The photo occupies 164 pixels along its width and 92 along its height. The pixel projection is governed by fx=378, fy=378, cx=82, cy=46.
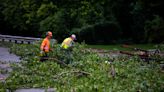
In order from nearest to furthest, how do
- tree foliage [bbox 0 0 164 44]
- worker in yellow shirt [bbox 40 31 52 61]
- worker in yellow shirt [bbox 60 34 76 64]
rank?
worker in yellow shirt [bbox 40 31 52 61] → worker in yellow shirt [bbox 60 34 76 64] → tree foliage [bbox 0 0 164 44]

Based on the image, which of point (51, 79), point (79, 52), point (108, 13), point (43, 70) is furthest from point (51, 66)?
point (108, 13)

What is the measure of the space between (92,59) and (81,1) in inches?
760

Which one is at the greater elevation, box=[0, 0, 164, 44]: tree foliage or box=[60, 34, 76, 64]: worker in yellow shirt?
box=[0, 0, 164, 44]: tree foliage

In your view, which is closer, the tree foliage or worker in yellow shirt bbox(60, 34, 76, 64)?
worker in yellow shirt bbox(60, 34, 76, 64)

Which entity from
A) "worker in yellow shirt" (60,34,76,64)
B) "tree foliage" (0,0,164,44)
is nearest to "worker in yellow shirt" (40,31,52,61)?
"worker in yellow shirt" (60,34,76,64)

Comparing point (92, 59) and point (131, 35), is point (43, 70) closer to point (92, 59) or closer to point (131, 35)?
point (92, 59)

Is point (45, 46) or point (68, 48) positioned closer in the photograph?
point (45, 46)

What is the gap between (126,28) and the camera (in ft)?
132

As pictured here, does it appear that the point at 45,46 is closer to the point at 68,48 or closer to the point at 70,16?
the point at 68,48

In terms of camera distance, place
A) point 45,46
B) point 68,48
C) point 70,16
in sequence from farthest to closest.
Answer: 1. point 70,16
2. point 68,48
3. point 45,46

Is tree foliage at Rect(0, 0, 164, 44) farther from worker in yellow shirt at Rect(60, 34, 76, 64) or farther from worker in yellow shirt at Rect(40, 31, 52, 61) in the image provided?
worker in yellow shirt at Rect(40, 31, 52, 61)

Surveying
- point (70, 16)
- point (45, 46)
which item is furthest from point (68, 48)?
point (70, 16)

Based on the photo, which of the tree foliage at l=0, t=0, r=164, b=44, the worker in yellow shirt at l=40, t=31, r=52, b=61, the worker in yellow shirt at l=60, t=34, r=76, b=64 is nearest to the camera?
the worker in yellow shirt at l=40, t=31, r=52, b=61

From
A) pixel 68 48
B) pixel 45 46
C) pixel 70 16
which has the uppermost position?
pixel 70 16
